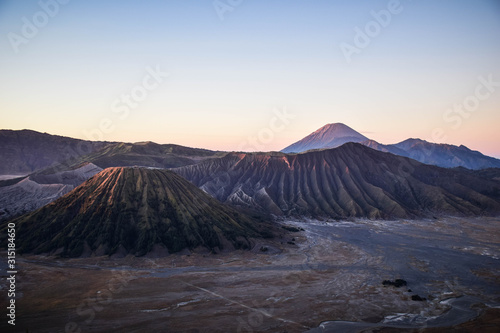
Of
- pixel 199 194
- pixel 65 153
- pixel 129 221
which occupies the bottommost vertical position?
pixel 129 221

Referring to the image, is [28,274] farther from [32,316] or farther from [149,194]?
[149,194]

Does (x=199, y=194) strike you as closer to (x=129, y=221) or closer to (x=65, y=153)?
(x=129, y=221)

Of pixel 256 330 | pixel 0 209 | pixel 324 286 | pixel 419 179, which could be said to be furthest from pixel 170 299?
pixel 419 179

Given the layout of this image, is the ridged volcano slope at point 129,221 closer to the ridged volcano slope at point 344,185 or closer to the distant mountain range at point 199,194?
the distant mountain range at point 199,194

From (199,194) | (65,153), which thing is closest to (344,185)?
(199,194)

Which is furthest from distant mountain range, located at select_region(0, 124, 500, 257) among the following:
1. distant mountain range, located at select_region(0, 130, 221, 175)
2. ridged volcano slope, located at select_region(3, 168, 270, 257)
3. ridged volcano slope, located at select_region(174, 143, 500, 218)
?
distant mountain range, located at select_region(0, 130, 221, 175)

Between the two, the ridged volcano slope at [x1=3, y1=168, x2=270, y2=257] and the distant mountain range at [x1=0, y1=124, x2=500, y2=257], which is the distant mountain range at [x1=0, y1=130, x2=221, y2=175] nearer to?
the distant mountain range at [x1=0, y1=124, x2=500, y2=257]

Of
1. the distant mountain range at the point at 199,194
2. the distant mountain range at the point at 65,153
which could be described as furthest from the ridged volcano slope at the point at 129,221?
the distant mountain range at the point at 65,153
